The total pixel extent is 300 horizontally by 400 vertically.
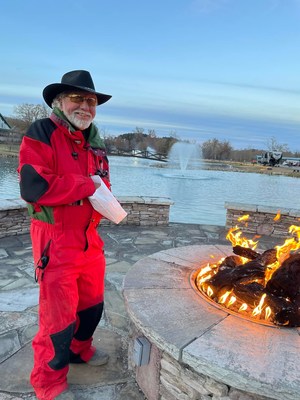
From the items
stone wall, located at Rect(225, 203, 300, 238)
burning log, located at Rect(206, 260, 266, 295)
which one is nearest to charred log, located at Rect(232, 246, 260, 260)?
burning log, located at Rect(206, 260, 266, 295)

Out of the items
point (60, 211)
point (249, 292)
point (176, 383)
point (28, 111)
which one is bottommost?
point (176, 383)

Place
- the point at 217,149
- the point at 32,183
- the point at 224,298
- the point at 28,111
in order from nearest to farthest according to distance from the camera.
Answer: the point at 32,183, the point at 224,298, the point at 28,111, the point at 217,149

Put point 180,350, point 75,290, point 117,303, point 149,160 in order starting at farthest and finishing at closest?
point 149,160 < point 117,303 < point 75,290 < point 180,350

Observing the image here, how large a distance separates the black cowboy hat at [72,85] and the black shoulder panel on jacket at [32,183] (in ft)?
1.79

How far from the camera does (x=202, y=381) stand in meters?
1.75

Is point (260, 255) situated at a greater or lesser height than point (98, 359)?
greater

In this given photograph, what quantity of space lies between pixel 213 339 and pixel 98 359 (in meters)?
1.04

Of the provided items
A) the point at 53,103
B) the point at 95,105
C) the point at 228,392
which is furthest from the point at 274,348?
the point at 53,103

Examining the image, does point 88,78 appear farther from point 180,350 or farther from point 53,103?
point 180,350

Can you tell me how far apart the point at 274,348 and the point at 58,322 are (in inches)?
50.9

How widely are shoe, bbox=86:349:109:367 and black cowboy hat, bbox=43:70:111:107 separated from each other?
192 centimetres

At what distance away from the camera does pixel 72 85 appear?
6.47ft

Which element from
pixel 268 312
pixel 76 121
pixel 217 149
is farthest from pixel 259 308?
pixel 217 149

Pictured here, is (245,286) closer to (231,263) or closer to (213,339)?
(231,263)
